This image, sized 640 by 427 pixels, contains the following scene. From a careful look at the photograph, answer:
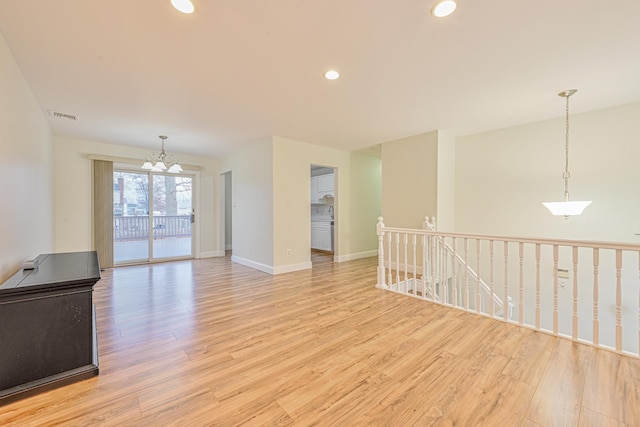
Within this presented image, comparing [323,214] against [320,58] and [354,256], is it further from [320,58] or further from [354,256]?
[320,58]

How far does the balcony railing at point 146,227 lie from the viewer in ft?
18.0

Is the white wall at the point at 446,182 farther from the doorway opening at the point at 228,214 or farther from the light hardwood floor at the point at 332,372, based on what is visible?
the doorway opening at the point at 228,214

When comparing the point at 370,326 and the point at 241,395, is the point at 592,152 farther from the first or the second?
the point at 241,395

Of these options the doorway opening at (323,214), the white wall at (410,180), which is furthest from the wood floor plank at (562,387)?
the doorway opening at (323,214)

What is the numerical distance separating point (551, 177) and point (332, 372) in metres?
4.42

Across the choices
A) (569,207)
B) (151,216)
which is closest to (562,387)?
(569,207)

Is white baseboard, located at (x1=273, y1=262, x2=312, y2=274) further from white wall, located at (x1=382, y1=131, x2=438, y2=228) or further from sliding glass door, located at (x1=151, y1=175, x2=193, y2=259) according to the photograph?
sliding glass door, located at (x1=151, y1=175, x2=193, y2=259)

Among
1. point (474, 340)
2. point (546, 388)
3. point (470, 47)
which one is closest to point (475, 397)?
point (546, 388)

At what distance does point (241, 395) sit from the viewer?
5.29 feet

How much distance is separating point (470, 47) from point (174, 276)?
5.15m

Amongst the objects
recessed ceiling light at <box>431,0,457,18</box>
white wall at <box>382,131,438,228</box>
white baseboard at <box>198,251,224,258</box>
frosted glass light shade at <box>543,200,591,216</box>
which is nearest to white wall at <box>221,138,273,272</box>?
white baseboard at <box>198,251,224,258</box>

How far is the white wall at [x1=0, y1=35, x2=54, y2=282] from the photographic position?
2062 millimetres

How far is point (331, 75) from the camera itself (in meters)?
2.57

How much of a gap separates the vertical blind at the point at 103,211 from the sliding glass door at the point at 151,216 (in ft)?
0.43
